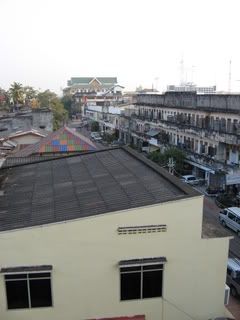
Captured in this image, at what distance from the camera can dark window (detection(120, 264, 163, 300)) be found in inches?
513

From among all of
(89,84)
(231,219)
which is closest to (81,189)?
(231,219)

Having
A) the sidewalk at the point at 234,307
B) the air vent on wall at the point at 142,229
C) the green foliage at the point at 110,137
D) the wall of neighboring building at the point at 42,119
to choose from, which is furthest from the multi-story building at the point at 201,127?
the air vent on wall at the point at 142,229

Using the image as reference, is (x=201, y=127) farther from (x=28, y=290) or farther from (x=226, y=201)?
(x=28, y=290)

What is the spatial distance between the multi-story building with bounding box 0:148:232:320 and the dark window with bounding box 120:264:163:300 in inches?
1.4

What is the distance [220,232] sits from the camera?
13.9m

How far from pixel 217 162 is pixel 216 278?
86.7 feet

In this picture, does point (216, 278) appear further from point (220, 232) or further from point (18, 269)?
point (18, 269)

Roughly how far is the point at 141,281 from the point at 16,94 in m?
74.9

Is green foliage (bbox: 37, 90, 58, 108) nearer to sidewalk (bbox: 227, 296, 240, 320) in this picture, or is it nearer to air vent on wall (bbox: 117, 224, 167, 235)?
sidewalk (bbox: 227, 296, 240, 320)

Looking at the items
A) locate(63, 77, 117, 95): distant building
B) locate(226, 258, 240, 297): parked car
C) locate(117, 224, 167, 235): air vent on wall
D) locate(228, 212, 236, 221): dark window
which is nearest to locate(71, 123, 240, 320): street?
locate(226, 258, 240, 297): parked car

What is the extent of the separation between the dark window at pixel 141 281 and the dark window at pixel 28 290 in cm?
254

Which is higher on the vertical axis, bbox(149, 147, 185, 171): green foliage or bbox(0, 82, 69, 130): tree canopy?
bbox(0, 82, 69, 130): tree canopy

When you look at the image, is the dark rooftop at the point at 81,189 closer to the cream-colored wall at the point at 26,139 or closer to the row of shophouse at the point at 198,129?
the row of shophouse at the point at 198,129

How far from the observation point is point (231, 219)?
1131 inches
